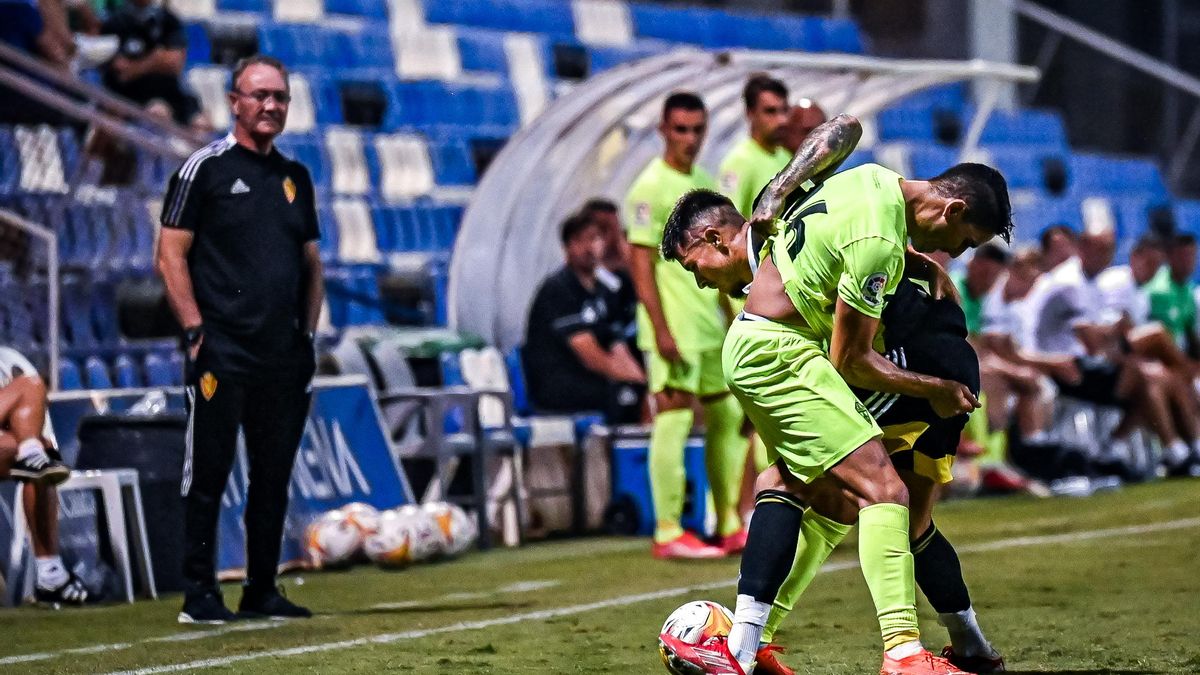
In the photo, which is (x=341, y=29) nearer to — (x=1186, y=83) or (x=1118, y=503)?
(x=1118, y=503)

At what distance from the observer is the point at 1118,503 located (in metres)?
12.4

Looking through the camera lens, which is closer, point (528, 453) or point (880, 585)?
point (880, 585)

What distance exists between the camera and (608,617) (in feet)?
25.1

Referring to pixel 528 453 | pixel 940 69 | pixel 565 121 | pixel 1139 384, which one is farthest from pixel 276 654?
pixel 1139 384

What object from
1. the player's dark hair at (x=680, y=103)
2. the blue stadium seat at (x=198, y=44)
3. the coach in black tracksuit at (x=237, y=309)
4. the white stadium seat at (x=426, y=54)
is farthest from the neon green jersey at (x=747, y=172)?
the white stadium seat at (x=426, y=54)

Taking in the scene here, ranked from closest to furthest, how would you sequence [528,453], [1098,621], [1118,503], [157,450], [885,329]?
[885,329], [1098,621], [157,450], [528,453], [1118,503]

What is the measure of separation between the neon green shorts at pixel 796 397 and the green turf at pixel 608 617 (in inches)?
33.4

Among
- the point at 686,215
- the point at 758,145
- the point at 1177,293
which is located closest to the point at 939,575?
the point at 686,215

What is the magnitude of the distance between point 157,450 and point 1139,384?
25.7ft

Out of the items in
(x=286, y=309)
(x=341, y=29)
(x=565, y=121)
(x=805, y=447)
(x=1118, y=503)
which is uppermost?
(x=341, y=29)

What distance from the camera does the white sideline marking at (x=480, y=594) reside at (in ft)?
27.0

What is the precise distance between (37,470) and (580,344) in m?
3.93

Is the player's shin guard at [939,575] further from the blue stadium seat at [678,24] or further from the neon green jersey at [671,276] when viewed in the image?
the blue stadium seat at [678,24]

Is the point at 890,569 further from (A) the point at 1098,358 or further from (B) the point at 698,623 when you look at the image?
(A) the point at 1098,358
